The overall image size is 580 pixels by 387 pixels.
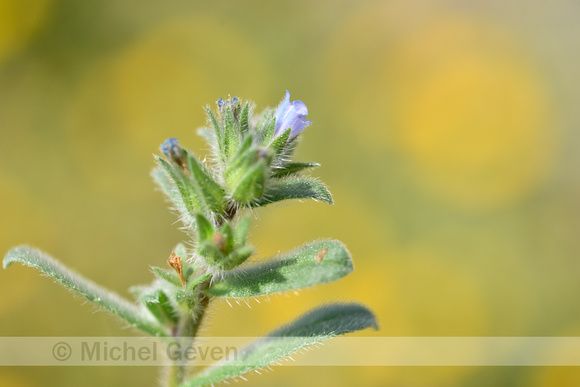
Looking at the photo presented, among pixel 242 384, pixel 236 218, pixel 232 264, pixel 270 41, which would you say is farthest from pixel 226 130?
pixel 270 41

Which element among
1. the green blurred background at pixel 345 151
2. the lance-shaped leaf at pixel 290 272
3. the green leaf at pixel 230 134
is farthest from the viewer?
the green blurred background at pixel 345 151

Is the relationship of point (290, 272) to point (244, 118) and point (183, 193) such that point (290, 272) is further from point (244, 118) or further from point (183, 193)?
point (244, 118)

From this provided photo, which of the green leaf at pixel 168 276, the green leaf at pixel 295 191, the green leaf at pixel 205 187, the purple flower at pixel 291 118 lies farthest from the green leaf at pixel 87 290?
the purple flower at pixel 291 118

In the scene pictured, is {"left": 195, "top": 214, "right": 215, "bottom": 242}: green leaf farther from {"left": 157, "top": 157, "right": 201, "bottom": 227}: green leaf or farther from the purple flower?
the purple flower

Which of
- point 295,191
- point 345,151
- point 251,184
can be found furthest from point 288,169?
point 345,151

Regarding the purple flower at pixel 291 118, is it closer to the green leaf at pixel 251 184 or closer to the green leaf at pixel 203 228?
the green leaf at pixel 251 184

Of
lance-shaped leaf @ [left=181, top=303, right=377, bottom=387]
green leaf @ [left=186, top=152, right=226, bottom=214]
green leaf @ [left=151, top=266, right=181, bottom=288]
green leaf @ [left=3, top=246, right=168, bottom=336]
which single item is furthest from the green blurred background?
green leaf @ [left=186, top=152, right=226, bottom=214]
